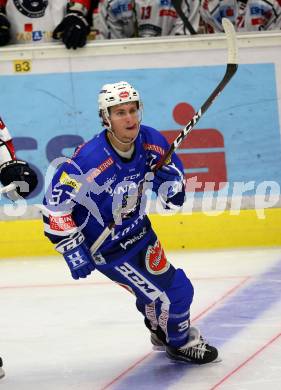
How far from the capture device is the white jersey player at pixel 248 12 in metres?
6.56

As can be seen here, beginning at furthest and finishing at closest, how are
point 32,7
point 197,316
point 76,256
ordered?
point 32,7, point 197,316, point 76,256

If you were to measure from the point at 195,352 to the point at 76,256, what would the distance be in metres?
0.64

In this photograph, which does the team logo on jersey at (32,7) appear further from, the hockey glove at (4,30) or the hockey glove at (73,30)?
the hockey glove at (73,30)

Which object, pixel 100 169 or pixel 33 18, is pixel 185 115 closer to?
pixel 33 18

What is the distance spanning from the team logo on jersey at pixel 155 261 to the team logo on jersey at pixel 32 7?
2916 millimetres

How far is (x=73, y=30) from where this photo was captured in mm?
6207

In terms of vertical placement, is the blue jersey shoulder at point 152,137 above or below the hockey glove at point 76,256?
above

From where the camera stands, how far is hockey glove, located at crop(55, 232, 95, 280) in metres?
3.80

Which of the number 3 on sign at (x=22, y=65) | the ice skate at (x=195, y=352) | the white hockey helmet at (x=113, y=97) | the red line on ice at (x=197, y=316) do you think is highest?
the white hockey helmet at (x=113, y=97)

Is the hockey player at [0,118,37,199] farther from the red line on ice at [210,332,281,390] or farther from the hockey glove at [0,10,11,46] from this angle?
the hockey glove at [0,10,11,46]

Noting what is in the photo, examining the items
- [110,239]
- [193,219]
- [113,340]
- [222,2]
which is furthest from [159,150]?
[222,2]

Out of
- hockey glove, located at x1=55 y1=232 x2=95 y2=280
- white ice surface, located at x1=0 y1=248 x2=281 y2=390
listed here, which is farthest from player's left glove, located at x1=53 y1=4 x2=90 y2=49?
hockey glove, located at x1=55 y1=232 x2=95 y2=280

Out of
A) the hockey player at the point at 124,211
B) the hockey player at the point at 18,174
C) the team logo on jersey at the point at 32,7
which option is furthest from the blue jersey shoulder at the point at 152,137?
the team logo on jersey at the point at 32,7

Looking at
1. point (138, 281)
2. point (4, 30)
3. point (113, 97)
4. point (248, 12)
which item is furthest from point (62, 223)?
point (248, 12)
